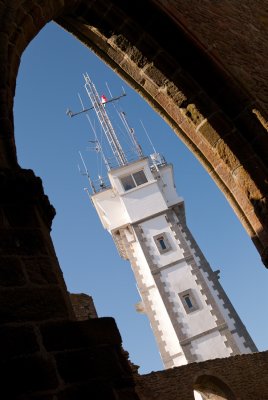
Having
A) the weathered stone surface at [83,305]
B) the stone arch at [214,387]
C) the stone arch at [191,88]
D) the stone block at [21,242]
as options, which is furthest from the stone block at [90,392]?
the stone arch at [214,387]

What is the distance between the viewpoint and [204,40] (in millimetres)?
4637

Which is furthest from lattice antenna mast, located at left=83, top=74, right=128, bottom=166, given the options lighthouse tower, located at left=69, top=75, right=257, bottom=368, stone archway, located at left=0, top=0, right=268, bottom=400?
stone archway, located at left=0, top=0, right=268, bottom=400

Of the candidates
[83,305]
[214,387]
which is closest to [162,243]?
[214,387]

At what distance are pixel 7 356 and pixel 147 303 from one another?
24675mm

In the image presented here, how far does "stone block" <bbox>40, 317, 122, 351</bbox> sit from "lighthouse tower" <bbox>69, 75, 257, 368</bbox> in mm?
22761

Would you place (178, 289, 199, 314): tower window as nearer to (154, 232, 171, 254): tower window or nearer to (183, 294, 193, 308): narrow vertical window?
(183, 294, 193, 308): narrow vertical window

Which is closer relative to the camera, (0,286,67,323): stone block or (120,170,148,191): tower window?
(0,286,67,323): stone block

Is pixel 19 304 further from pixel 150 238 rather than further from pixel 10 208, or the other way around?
pixel 150 238

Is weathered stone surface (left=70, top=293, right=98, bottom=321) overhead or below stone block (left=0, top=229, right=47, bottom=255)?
overhead

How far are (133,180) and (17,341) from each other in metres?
29.6

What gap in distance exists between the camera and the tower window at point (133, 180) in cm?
3100

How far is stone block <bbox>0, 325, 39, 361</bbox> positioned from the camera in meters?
1.62

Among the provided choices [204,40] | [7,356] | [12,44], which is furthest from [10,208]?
[204,40]

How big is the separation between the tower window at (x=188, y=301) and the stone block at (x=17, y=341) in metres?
23.8
